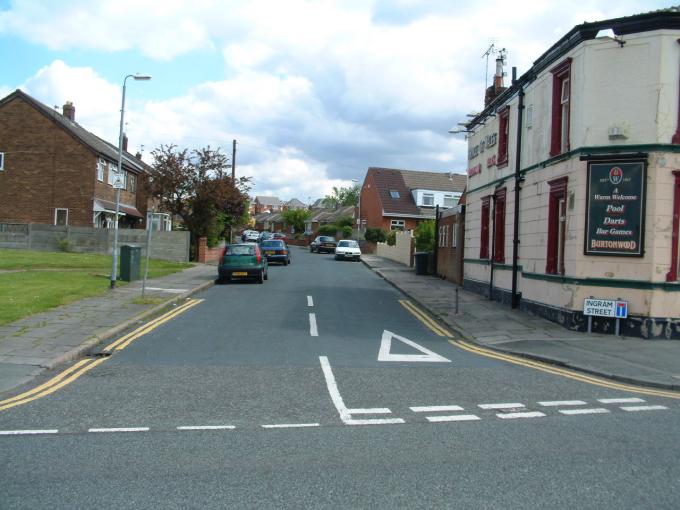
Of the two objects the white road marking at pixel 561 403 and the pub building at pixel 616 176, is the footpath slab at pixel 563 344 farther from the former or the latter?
the white road marking at pixel 561 403

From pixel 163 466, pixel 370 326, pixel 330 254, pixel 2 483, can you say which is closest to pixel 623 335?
pixel 370 326

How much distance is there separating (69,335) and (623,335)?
1100cm

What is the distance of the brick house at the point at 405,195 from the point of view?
60469 millimetres

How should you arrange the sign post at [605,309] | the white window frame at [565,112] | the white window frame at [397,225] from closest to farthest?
the sign post at [605,309] → the white window frame at [565,112] → the white window frame at [397,225]

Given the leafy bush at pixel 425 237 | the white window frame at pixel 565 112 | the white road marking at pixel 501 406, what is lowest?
the white road marking at pixel 501 406

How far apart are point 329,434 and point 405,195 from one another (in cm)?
5810

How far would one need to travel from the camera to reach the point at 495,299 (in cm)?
1917

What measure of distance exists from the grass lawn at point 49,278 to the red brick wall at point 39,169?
23.7 ft

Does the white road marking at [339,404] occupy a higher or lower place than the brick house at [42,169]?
lower

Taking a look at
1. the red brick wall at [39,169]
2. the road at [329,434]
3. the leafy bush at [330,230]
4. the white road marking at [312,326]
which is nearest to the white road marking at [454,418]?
the road at [329,434]

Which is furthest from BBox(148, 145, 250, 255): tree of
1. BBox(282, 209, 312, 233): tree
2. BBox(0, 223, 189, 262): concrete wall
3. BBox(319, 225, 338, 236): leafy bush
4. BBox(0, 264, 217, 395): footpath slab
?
BBox(282, 209, 312, 233): tree

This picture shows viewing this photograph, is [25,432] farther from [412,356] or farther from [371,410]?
[412,356]

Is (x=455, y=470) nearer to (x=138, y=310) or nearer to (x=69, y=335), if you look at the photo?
(x=69, y=335)

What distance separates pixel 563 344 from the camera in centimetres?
1179
